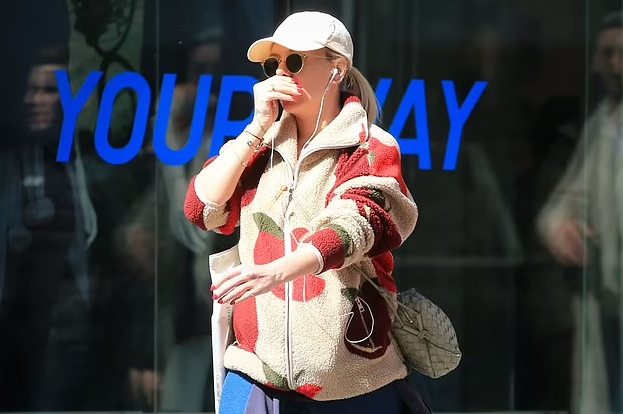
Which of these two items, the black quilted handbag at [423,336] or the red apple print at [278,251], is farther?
the black quilted handbag at [423,336]

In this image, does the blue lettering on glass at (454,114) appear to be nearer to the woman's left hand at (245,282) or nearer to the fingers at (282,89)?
the fingers at (282,89)

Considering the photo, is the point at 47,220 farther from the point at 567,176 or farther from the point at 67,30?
the point at 567,176

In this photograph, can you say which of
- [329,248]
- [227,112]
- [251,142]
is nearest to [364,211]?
[329,248]

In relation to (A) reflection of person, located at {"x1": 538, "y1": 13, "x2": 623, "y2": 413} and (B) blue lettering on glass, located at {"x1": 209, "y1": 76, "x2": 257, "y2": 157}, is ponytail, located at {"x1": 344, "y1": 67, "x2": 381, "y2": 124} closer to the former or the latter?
(B) blue lettering on glass, located at {"x1": 209, "y1": 76, "x2": 257, "y2": 157}

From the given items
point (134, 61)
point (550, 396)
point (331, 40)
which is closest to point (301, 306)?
point (331, 40)

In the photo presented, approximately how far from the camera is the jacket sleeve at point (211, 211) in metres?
3.08

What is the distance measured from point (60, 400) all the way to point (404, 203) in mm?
3385

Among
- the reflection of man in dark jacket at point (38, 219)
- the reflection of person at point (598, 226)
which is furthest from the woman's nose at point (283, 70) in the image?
the reflection of person at point (598, 226)

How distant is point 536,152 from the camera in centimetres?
590

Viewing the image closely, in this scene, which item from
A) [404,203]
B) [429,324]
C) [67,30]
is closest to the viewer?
[404,203]

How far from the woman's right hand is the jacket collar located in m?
0.05

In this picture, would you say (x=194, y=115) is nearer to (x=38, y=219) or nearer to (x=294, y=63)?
(x=38, y=219)

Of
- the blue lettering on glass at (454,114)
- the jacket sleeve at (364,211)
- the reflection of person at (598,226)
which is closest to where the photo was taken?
the jacket sleeve at (364,211)

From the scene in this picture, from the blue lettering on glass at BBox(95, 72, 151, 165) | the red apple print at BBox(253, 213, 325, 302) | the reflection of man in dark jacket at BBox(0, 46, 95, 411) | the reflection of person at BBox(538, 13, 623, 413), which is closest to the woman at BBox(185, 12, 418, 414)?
the red apple print at BBox(253, 213, 325, 302)
